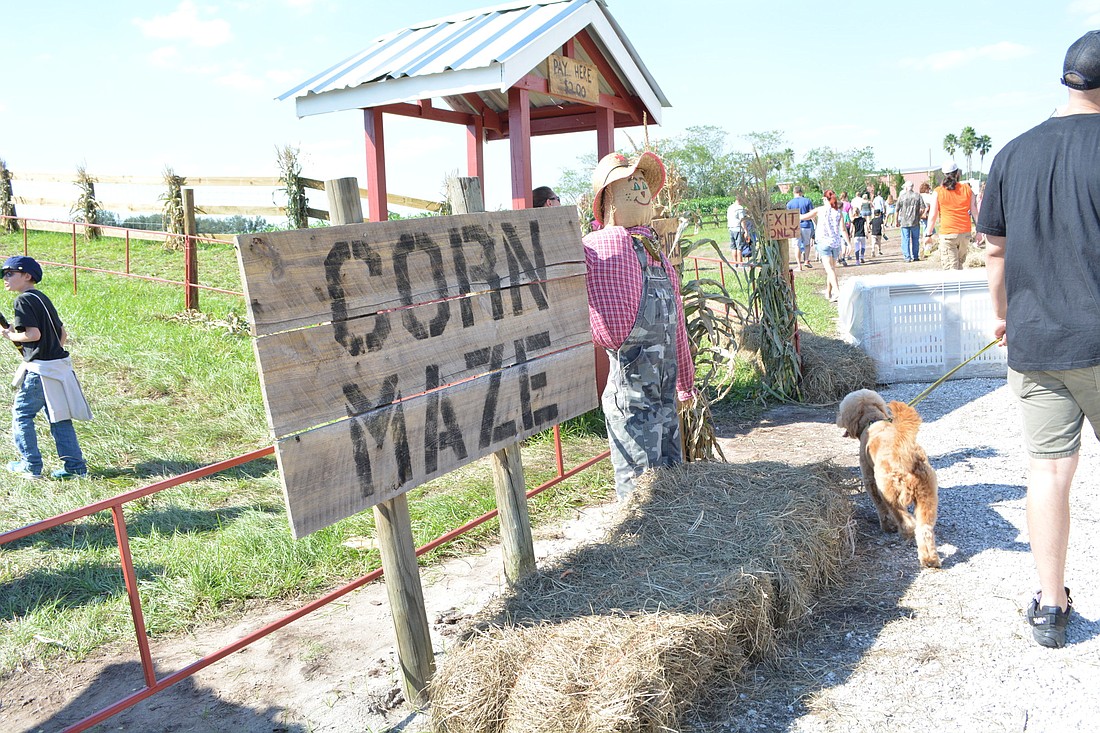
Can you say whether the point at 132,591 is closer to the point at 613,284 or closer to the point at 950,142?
the point at 613,284

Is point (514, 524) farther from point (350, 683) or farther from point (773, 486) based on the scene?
point (773, 486)

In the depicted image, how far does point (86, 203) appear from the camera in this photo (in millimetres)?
17016

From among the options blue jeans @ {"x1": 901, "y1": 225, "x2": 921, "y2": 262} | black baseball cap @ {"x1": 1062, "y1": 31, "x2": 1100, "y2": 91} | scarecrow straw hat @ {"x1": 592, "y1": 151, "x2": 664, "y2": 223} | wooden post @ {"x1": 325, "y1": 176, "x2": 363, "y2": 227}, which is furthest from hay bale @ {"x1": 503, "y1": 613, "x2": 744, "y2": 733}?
blue jeans @ {"x1": 901, "y1": 225, "x2": 921, "y2": 262}

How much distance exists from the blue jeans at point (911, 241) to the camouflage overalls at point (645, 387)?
15.9 metres

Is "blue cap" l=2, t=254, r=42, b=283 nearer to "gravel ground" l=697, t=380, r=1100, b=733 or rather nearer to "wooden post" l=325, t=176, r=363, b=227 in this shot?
"wooden post" l=325, t=176, r=363, b=227

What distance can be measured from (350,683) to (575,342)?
1.73 m

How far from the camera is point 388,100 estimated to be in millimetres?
5895

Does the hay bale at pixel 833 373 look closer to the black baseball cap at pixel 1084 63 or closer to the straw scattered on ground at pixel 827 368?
the straw scattered on ground at pixel 827 368

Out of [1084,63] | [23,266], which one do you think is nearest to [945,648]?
[1084,63]

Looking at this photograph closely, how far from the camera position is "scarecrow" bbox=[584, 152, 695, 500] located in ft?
12.6

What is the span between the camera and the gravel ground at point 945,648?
2.72 metres

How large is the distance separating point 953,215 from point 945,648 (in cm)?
871

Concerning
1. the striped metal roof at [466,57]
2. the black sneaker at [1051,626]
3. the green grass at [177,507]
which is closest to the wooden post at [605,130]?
the striped metal roof at [466,57]

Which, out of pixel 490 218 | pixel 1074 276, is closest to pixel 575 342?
pixel 490 218
